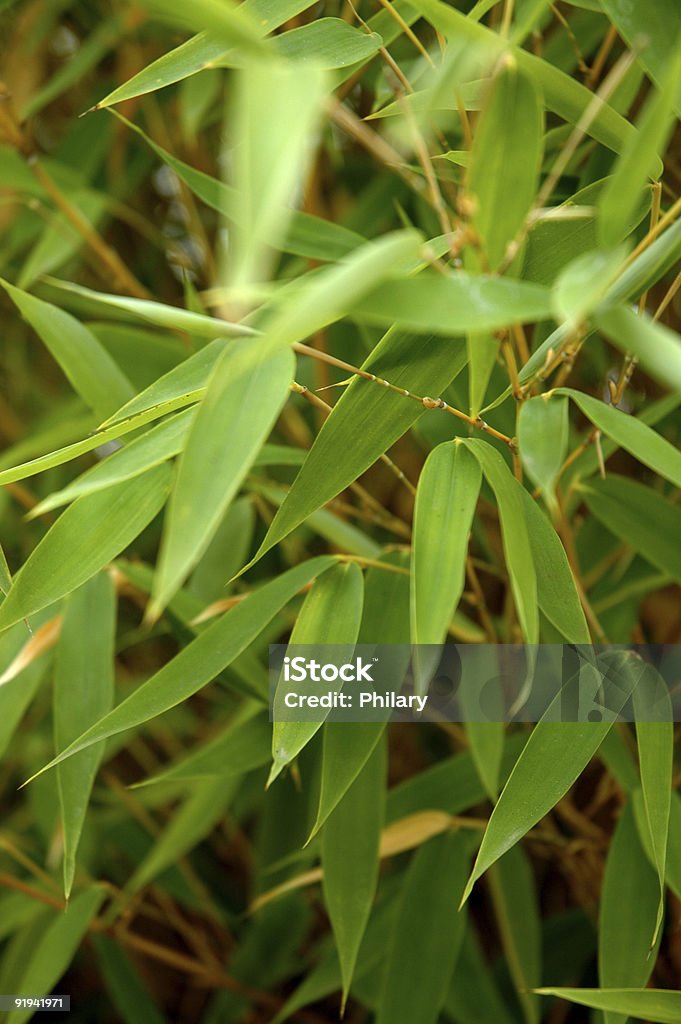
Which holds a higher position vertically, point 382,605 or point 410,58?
point 410,58

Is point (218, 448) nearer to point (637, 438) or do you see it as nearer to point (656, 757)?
point (637, 438)

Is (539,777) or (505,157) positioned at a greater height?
(505,157)

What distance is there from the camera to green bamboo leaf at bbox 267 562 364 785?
1.43ft

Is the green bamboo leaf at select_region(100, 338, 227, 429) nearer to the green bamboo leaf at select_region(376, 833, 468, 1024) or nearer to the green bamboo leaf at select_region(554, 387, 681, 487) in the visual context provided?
the green bamboo leaf at select_region(554, 387, 681, 487)

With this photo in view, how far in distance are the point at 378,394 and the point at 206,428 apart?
135mm

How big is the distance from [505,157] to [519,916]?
0.55m

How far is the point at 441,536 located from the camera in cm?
34

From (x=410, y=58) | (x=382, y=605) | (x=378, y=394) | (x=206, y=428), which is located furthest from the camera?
(x=410, y=58)

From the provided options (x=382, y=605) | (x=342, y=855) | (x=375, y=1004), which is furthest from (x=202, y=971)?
(x=382, y=605)

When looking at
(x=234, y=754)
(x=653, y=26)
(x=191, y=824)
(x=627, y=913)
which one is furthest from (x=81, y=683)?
(x=653, y=26)

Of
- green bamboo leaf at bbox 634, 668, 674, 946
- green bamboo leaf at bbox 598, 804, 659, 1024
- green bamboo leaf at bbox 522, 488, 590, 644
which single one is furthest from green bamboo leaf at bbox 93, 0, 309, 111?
green bamboo leaf at bbox 598, 804, 659, 1024

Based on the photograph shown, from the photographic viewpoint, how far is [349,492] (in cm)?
84

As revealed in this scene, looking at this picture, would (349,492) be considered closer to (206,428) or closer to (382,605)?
(382,605)

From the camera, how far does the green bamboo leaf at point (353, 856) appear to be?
52cm
